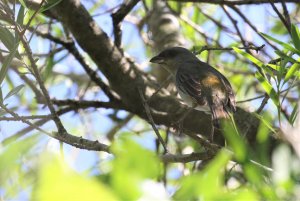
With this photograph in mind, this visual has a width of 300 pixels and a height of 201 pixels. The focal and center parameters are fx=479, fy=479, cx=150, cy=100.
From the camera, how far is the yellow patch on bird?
518 centimetres

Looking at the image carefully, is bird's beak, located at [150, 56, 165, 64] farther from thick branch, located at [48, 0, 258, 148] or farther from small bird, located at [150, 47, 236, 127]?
thick branch, located at [48, 0, 258, 148]

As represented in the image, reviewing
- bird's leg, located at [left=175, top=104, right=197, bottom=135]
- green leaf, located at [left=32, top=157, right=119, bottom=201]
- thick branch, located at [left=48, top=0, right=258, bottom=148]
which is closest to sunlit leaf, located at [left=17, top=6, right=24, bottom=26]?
thick branch, located at [left=48, top=0, right=258, bottom=148]

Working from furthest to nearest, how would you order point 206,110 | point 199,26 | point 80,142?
1. point 199,26
2. point 206,110
3. point 80,142

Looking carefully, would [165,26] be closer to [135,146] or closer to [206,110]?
[206,110]

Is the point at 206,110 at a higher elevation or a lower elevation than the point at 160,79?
lower

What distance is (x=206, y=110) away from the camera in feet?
15.9

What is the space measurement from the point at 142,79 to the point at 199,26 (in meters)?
1.74

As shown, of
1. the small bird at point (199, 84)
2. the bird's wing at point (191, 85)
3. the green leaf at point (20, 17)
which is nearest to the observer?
the green leaf at point (20, 17)

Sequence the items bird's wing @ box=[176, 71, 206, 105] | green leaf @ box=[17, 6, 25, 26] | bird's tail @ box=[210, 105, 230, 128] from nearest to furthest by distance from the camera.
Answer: green leaf @ box=[17, 6, 25, 26] → bird's tail @ box=[210, 105, 230, 128] → bird's wing @ box=[176, 71, 206, 105]

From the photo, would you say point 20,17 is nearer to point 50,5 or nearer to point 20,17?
point 20,17

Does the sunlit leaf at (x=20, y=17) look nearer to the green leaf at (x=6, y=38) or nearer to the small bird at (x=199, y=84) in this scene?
the green leaf at (x=6, y=38)

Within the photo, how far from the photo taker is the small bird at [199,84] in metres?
4.64

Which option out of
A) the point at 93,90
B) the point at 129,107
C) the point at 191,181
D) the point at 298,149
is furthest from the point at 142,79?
the point at 191,181

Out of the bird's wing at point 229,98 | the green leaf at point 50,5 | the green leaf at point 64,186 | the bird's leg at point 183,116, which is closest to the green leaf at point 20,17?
the green leaf at point 50,5
